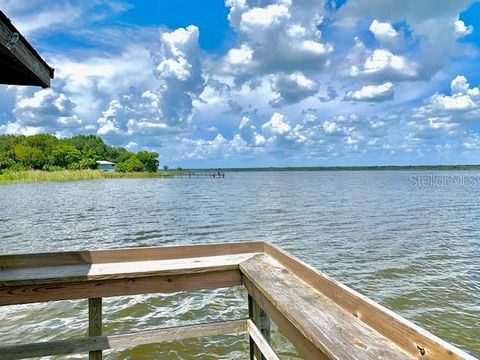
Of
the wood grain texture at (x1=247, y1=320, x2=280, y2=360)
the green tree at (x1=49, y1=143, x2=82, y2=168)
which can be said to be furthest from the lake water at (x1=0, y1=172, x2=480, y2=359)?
the green tree at (x1=49, y1=143, x2=82, y2=168)

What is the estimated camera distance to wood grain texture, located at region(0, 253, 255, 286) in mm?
2379

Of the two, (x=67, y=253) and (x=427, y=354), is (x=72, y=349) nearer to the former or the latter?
(x=67, y=253)

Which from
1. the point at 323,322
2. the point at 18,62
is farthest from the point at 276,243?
the point at 323,322

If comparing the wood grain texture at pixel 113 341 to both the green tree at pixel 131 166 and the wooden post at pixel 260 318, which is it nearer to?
the wooden post at pixel 260 318

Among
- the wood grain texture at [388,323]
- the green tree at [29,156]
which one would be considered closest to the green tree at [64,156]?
the green tree at [29,156]

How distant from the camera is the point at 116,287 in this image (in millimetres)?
2516

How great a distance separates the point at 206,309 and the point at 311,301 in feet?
15.9

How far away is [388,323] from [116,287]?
1.75 m

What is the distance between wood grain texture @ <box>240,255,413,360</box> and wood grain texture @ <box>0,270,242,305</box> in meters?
0.33

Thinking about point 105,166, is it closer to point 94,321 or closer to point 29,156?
point 29,156

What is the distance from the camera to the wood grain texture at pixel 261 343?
7.15 ft

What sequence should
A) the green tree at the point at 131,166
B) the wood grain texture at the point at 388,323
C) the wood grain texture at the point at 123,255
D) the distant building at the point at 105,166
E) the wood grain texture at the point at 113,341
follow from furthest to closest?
the distant building at the point at 105,166 → the green tree at the point at 131,166 → the wood grain texture at the point at 123,255 → the wood grain texture at the point at 113,341 → the wood grain texture at the point at 388,323

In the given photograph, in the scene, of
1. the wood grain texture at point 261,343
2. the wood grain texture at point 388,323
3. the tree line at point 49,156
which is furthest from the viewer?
the tree line at point 49,156

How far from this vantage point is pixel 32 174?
5906 centimetres
